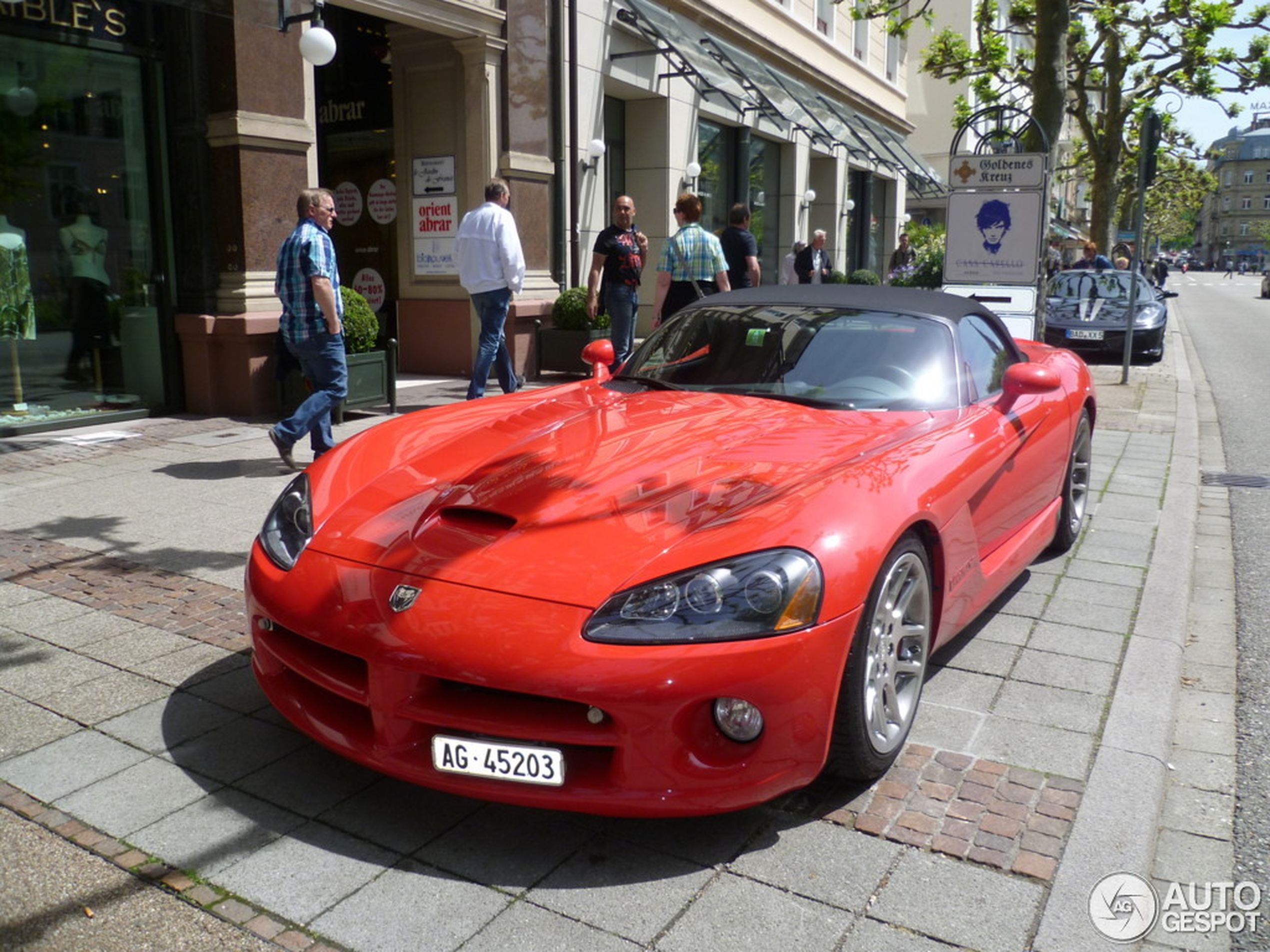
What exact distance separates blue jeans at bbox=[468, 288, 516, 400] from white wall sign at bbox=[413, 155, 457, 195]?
11.4 feet

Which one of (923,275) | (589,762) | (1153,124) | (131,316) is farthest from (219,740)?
(923,275)

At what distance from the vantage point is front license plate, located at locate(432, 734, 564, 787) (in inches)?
103

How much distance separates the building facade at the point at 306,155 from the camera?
335 inches

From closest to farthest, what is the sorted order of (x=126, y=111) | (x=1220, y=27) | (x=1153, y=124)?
(x=126, y=111), (x=1153, y=124), (x=1220, y=27)

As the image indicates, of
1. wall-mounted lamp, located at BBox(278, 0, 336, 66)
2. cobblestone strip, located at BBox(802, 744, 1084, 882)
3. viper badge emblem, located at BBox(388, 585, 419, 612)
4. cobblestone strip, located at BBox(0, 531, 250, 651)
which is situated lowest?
cobblestone strip, located at BBox(802, 744, 1084, 882)

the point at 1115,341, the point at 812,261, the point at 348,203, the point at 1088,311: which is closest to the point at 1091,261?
the point at 1088,311

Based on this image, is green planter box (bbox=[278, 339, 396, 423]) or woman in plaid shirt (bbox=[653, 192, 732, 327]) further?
woman in plaid shirt (bbox=[653, 192, 732, 327])

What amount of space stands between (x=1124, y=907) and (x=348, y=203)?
12233mm

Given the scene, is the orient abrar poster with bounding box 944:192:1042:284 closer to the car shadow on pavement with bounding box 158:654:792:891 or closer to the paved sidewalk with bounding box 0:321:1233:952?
the paved sidewalk with bounding box 0:321:1233:952

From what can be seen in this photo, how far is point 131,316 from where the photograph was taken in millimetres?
9094

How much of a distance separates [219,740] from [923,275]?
16208 millimetres

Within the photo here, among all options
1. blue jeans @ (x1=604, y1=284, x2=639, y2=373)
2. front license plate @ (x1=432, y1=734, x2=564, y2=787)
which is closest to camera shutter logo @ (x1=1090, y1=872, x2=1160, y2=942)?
front license plate @ (x1=432, y1=734, x2=564, y2=787)

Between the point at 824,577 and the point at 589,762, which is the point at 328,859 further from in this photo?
the point at 824,577

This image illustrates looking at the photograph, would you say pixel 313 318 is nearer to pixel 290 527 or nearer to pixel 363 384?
pixel 363 384
